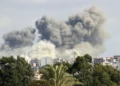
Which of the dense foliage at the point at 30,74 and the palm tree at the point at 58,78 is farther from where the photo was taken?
the dense foliage at the point at 30,74

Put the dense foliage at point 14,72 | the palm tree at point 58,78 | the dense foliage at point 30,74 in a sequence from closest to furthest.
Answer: the palm tree at point 58,78, the dense foliage at point 14,72, the dense foliage at point 30,74

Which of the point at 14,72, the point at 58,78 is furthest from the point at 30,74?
the point at 58,78

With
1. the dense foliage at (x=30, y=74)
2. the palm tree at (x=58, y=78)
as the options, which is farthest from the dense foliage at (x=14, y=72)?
the palm tree at (x=58, y=78)

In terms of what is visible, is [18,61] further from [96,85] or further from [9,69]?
[96,85]

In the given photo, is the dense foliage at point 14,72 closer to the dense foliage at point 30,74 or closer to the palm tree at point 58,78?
the dense foliage at point 30,74

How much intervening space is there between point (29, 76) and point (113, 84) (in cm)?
1220

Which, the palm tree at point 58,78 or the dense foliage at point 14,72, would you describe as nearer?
the palm tree at point 58,78

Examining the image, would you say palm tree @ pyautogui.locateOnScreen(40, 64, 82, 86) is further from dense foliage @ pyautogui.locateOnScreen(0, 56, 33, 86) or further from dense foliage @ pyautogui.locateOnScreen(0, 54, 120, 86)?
dense foliage @ pyautogui.locateOnScreen(0, 56, 33, 86)

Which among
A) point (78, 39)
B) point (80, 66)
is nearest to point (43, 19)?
point (78, 39)

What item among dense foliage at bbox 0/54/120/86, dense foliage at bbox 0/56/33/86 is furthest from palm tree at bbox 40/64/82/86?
dense foliage at bbox 0/56/33/86

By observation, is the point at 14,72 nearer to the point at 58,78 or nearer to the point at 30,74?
→ the point at 30,74

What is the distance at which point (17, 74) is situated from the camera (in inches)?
2064

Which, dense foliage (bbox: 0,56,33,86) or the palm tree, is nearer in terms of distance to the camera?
the palm tree

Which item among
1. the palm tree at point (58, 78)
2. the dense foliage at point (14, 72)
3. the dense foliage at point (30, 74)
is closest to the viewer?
the palm tree at point (58, 78)
